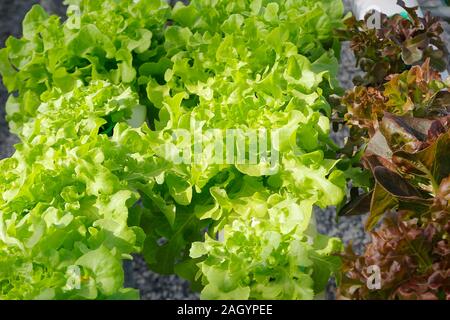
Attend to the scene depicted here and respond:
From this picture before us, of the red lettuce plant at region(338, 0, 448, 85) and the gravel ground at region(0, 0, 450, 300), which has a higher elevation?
the red lettuce plant at region(338, 0, 448, 85)

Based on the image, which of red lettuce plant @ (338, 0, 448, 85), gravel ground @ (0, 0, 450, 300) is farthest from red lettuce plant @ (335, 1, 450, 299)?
gravel ground @ (0, 0, 450, 300)

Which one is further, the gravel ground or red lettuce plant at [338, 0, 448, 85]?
the gravel ground

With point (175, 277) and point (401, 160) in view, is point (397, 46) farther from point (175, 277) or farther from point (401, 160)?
point (175, 277)

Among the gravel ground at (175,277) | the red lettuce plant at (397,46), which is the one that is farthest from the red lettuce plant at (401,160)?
the gravel ground at (175,277)

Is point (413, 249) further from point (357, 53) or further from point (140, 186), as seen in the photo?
point (357, 53)

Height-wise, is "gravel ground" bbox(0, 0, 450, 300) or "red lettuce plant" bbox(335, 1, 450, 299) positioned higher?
"red lettuce plant" bbox(335, 1, 450, 299)

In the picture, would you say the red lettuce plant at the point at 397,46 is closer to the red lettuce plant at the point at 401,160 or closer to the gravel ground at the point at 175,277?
the red lettuce plant at the point at 401,160

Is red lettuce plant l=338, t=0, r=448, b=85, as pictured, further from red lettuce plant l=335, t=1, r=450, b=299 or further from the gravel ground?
the gravel ground

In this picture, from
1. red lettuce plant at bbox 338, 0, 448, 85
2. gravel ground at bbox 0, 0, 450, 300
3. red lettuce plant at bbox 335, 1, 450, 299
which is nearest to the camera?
red lettuce plant at bbox 335, 1, 450, 299

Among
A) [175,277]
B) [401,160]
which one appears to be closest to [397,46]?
[401,160]

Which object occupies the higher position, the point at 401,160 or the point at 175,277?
the point at 401,160

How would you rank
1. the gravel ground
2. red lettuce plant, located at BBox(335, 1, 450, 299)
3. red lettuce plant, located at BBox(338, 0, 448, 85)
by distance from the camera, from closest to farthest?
1. red lettuce plant, located at BBox(335, 1, 450, 299)
2. red lettuce plant, located at BBox(338, 0, 448, 85)
3. the gravel ground
